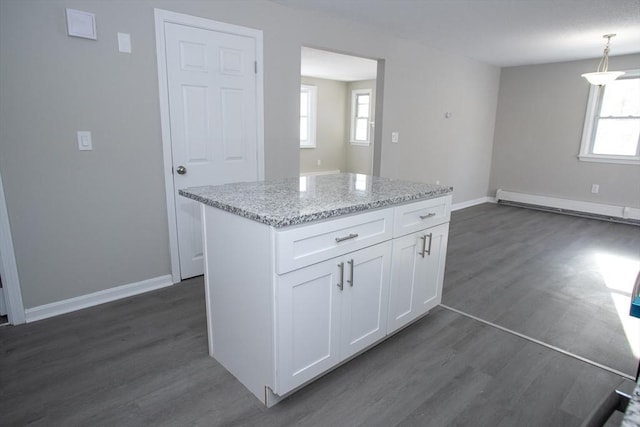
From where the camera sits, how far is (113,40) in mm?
2492

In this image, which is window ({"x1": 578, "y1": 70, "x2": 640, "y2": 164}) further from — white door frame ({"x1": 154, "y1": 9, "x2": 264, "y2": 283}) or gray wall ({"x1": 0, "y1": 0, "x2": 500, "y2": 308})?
white door frame ({"x1": 154, "y1": 9, "x2": 264, "y2": 283})

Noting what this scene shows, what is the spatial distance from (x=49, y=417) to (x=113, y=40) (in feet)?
7.41

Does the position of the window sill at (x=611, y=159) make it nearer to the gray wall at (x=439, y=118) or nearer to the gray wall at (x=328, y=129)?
the gray wall at (x=439, y=118)

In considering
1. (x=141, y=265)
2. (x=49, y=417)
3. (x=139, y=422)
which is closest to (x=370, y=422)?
(x=139, y=422)

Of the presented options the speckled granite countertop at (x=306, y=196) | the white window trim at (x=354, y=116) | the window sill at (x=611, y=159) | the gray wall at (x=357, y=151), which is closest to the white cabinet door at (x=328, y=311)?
the speckled granite countertop at (x=306, y=196)

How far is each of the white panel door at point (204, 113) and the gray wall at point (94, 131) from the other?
0.46 ft

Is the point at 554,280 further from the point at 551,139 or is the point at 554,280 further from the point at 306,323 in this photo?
the point at 551,139

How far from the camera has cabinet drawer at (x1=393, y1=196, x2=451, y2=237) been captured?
2037 mm

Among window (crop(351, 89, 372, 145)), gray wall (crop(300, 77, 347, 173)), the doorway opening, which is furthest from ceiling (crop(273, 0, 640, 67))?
gray wall (crop(300, 77, 347, 173))

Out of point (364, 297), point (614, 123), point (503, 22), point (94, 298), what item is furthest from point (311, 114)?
point (364, 297)

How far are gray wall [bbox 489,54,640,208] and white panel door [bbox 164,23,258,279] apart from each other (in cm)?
522

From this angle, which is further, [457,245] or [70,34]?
[457,245]

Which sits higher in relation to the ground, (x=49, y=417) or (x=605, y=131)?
(x=605, y=131)

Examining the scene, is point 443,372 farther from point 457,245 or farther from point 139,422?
point 457,245
